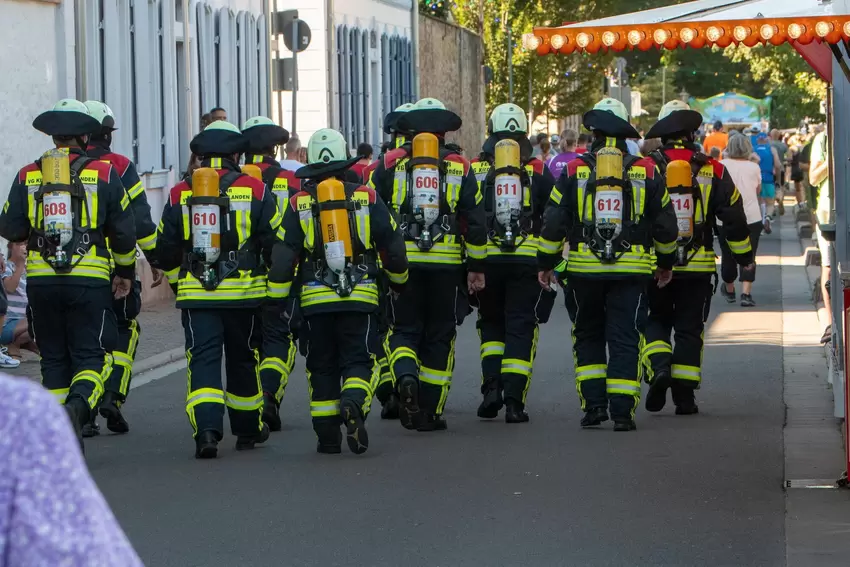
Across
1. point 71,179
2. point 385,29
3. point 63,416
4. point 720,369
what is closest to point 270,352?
point 71,179

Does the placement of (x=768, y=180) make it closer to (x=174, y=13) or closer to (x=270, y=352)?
(x=174, y=13)

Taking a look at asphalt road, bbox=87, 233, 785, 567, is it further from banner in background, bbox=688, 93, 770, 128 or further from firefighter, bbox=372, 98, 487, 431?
banner in background, bbox=688, 93, 770, 128

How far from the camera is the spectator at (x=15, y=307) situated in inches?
508

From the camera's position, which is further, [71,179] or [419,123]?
[419,123]

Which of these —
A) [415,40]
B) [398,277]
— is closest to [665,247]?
[398,277]

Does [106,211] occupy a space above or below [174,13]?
below

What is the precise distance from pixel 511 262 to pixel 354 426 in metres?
1.90

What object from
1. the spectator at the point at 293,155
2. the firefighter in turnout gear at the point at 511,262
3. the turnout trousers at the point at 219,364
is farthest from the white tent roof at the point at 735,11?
the spectator at the point at 293,155

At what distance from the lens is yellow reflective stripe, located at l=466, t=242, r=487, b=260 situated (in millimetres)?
9445

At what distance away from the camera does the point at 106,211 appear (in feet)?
28.1

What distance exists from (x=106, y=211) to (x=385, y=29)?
27366 millimetres

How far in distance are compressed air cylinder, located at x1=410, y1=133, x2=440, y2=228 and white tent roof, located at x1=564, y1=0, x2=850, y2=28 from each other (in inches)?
75.3

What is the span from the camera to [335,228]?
840 centimetres

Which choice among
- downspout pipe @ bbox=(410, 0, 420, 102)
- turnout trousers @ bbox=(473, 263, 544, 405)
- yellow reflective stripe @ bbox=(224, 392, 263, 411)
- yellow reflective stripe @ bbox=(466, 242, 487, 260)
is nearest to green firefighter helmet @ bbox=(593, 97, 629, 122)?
yellow reflective stripe @ bbox=(466, 242, 487, 260)
